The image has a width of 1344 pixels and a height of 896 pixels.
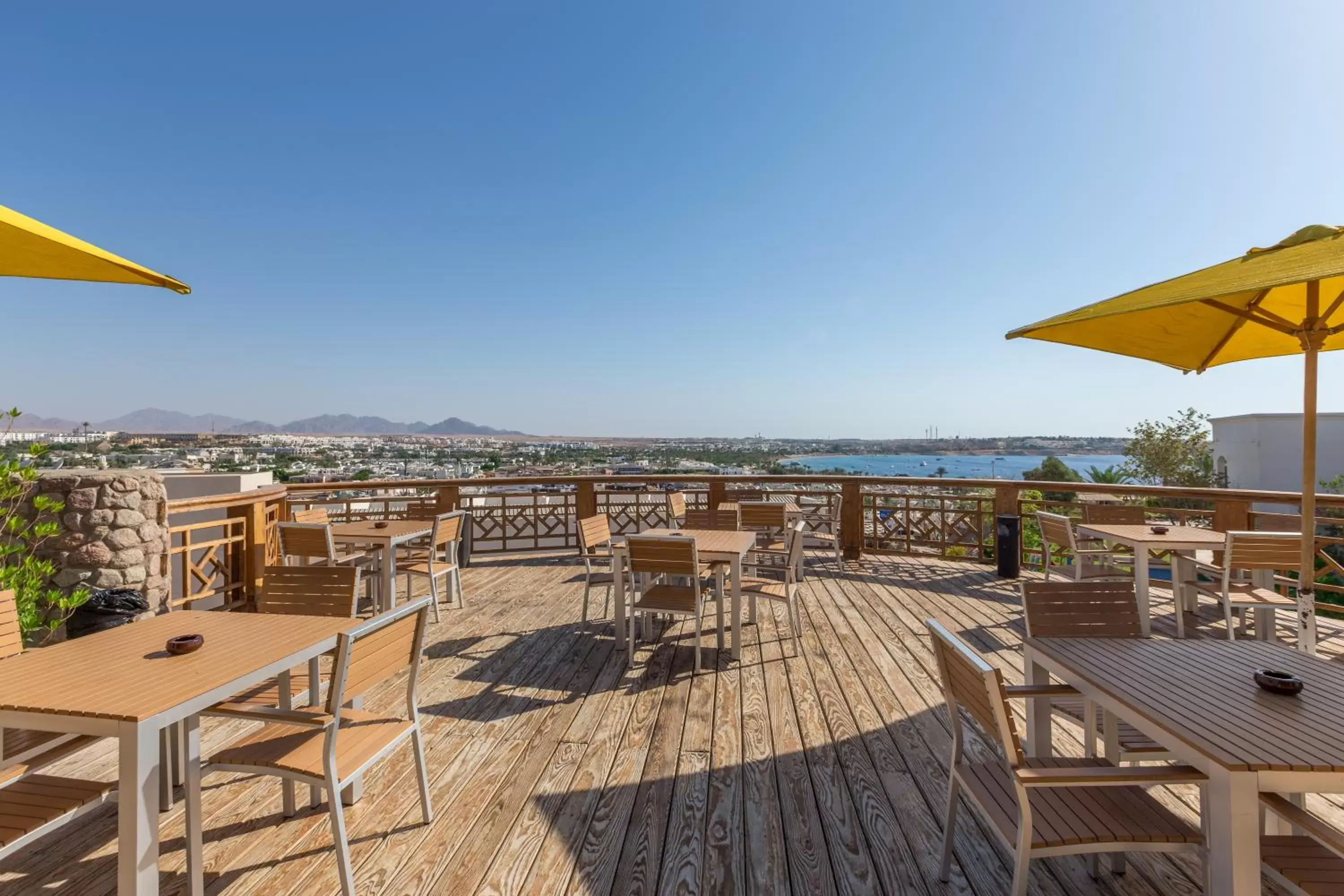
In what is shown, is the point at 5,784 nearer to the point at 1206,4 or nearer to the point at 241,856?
the point at 241,856

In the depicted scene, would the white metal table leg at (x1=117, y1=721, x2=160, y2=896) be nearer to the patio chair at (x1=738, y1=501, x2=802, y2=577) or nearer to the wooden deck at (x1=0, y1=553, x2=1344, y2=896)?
the wooden deck at (x1=0, y1=553, x2=1344, y2=896)

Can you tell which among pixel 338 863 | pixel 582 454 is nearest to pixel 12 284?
pixel 338 863

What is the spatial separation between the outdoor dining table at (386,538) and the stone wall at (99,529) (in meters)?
1.18

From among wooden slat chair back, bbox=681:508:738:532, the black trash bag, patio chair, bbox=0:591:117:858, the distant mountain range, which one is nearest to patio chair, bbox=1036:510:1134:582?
wooden slat chair back, bbox=681:508:738:532

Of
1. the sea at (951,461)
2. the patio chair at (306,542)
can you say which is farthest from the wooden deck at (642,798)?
the sea at (951,461)

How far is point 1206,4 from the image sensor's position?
5.50 meters

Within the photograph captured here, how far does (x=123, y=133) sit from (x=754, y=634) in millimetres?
12317

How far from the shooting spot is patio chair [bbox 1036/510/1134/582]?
442cm

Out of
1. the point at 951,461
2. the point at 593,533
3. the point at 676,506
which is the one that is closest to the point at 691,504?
the point at 676,506

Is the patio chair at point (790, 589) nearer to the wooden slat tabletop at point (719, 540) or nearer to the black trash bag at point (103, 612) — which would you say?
the wooden slat tabletop at point (719, 540)

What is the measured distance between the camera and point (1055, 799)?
4.85 feet

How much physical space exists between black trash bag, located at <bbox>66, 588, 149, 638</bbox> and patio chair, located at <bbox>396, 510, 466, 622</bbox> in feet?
5.39

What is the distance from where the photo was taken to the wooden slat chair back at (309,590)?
8.19 ft

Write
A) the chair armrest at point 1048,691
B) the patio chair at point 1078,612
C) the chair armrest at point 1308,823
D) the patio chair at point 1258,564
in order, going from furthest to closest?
the patio chair at point 1258,564 → the patio chair at point 1078,612 → the chair armrest at point 1048,691 → the chair armrest at point 1308,823
